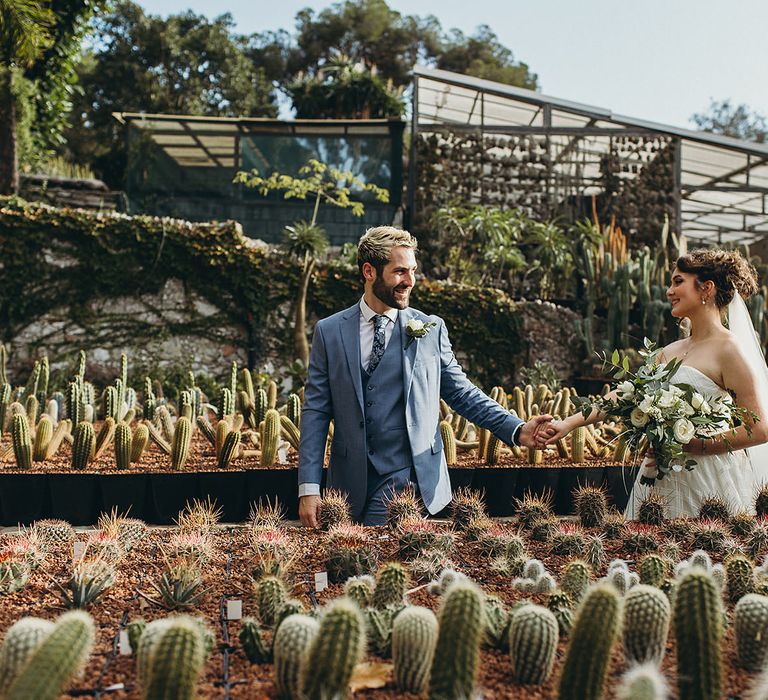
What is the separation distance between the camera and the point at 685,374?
3436 millimetres

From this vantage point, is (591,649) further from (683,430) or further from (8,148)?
(8,148)

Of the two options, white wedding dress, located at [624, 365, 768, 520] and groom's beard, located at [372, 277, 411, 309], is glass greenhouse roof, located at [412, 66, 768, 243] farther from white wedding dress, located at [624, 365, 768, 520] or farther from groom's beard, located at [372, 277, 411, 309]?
groom's beard, located at [372, 277, 411, 309]

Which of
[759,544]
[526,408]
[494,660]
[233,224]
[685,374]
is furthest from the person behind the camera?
[233,224]

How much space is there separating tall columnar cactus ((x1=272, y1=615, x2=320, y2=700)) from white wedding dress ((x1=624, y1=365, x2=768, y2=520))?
241cm

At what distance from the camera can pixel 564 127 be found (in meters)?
14.0

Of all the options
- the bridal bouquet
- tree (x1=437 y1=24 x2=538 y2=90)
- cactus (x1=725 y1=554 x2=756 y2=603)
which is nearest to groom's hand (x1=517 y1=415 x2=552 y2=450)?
the bridal bouquet

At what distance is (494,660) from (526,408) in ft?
14.7

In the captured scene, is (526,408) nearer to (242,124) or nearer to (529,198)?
(529,198)

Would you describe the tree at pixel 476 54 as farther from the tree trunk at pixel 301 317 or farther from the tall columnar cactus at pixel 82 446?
the tall columnar cactus at pixel 82 446

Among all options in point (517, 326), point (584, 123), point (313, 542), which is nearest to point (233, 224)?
point (517, 326)

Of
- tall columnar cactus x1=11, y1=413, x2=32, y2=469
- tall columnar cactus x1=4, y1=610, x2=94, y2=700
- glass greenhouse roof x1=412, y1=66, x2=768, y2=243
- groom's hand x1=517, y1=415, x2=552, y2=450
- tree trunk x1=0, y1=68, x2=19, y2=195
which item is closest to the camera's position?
tall columnar cactus x1=4, y1=610, x2=94, y2=700

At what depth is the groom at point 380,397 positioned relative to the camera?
10.2 feet

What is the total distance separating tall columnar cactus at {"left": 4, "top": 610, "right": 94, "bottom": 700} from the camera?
106 cm

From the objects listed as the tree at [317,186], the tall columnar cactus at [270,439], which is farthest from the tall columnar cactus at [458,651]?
the tree at [317,186]
